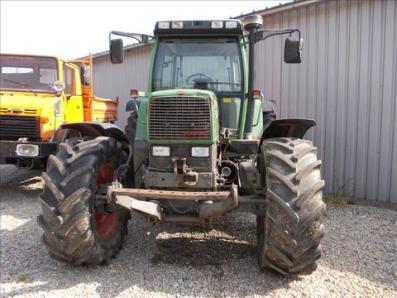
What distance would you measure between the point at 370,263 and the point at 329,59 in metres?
3.71

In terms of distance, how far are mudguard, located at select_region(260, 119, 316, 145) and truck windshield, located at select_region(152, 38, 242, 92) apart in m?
0.58

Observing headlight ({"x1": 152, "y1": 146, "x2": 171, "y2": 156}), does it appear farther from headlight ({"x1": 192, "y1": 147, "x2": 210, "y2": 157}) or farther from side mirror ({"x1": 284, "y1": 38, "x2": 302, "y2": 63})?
side mirror ({"x1": 284, "y1": 38, "x2": 302, "y2": 63})

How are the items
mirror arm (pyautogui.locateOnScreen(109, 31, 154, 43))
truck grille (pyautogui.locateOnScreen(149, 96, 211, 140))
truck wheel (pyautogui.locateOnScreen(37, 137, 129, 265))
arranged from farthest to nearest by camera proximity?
1. mirror arm (pyautogui.locateOnScreen(109, 31, 154, 43))
2. truck grille (pyautogui.locateOnScreen(149, 96, 211, 140))
3. truck wheel (pyautogui.locateOnScreen(37, 137, 129, 265))

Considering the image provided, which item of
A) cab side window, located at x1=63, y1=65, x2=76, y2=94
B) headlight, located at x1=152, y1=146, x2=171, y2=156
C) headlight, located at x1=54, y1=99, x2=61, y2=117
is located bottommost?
headlight, located at x1=152, y1=146, x2=171, y2=156

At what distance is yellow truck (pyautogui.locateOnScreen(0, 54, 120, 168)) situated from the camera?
633cm

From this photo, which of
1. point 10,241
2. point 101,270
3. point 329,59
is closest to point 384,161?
point 329,59

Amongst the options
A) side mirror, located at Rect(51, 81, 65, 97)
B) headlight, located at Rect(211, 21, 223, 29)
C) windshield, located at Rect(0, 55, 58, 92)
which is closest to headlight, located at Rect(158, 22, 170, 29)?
headlight, located at Rect(211, 21, 223, 29)

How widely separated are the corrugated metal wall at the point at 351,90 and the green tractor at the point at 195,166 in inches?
93.8

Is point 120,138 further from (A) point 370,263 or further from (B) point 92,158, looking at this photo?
(A) point 370,263

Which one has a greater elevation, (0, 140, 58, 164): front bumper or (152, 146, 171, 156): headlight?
(152, 146, 171, 156): headlight

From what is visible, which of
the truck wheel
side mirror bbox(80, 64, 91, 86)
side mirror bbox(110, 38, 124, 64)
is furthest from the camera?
side mirror bbox(80, 64, 91, 86)

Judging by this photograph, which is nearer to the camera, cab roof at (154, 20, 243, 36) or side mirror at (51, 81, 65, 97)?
cab roof at (154, 20, 243, 36)

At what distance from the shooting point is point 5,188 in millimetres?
7418

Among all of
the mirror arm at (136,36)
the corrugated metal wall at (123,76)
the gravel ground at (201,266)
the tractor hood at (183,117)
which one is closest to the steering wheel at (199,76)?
the mirror arm at (136,36)
